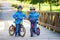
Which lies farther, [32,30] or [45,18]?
[45,18]

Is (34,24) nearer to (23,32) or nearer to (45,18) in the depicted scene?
(23,32)

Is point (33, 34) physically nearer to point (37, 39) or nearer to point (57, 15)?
A: point (37, 39)

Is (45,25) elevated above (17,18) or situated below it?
below

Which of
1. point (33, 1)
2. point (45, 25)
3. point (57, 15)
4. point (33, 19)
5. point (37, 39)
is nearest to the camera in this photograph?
point (37, 39)

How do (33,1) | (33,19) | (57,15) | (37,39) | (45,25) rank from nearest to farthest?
(37,39), (33,19), (57,15), (45,25), (33,1)

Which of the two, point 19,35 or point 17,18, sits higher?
point 17,18

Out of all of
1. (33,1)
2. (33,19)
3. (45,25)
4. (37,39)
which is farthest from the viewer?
(33,1)

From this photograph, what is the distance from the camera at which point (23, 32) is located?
1140 cm

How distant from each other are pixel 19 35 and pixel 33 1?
21070 millimetres

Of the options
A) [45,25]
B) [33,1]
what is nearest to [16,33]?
[45,25]

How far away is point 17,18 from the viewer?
11336 mm

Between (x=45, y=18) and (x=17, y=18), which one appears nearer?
(x=17, y=18)

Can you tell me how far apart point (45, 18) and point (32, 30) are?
606 cm

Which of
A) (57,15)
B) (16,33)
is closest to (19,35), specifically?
(16,33)
